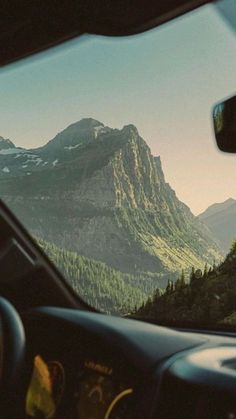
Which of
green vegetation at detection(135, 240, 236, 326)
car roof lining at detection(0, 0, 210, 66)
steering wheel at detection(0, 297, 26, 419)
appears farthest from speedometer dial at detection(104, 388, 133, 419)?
car roof lining at detection(0, 0, 210, 66)

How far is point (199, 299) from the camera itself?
3.01 m

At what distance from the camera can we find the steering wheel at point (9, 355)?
87.4 inches

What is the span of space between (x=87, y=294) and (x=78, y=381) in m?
1.16

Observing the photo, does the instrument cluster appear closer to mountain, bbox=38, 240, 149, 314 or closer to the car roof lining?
mountain, bbox=38, 240, 149, 314

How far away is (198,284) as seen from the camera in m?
3.13

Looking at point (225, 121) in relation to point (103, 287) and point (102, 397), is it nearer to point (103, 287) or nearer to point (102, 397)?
point (102, 397)

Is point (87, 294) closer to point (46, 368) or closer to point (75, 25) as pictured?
point (46, 368)

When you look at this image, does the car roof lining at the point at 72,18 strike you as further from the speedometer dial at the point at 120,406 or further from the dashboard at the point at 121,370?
the speedometer dial at the point at 120,406

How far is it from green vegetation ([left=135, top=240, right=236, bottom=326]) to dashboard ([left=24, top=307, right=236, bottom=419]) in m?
0.46

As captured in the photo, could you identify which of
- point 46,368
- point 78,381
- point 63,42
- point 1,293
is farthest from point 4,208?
point 78,381

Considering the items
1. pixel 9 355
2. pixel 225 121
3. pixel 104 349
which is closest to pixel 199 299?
pixel 104 349

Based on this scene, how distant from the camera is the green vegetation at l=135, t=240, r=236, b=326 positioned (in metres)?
2.82

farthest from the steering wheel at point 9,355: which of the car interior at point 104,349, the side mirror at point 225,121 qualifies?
the side mirror at point 225,121

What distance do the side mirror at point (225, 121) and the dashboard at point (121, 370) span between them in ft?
2.14
